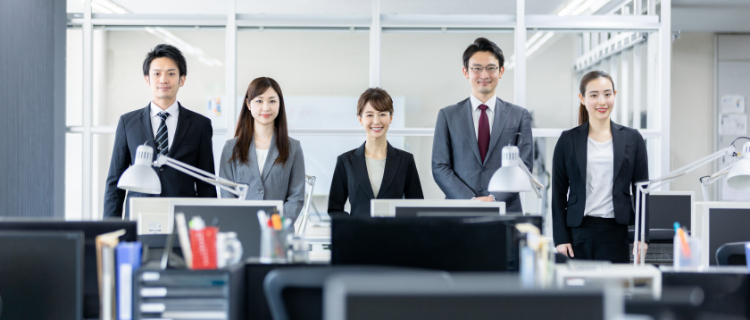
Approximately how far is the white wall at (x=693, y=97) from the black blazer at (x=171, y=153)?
17.2 feet

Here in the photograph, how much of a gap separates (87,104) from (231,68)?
1.18 metres

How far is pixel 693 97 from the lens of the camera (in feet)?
19.8

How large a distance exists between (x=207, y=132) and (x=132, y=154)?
0.41 meters

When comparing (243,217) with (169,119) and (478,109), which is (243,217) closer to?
(169,119)

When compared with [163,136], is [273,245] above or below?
below

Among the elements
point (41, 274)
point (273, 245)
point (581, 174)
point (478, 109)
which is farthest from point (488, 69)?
point (41, 274)

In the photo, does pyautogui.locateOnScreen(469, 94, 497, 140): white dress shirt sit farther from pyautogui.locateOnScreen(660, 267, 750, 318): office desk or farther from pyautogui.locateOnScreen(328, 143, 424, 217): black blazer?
pyautogui.locateOnScreen(660, 267, 750, 318): office desk

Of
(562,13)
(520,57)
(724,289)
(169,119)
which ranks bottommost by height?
(724,289)

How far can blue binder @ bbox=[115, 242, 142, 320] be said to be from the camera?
4.18 ft

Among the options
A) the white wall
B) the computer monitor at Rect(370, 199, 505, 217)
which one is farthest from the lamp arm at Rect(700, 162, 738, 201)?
the white wall

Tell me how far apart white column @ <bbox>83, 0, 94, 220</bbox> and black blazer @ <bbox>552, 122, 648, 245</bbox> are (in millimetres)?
3569

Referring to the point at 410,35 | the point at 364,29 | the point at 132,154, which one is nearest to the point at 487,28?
the point at 410,35

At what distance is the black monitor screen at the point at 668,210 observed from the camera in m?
3.30

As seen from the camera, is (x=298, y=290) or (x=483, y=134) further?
(x=483, y=134)
